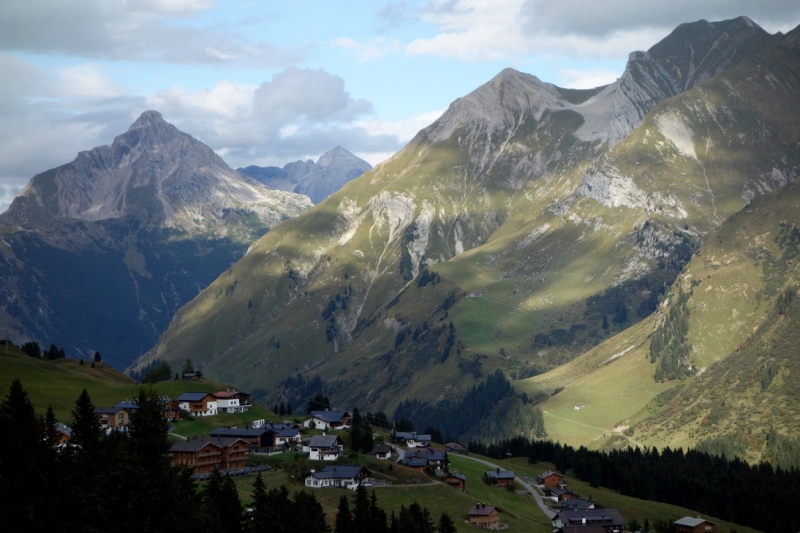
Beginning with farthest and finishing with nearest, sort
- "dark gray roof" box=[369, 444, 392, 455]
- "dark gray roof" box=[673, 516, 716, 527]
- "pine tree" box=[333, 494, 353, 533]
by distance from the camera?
"dark gray roof" box=[369, 444, 392, 455]
"dark gray roof" box=[673, 516, 716, 527]
"pine tree" box=[333, 494, 353, 533]

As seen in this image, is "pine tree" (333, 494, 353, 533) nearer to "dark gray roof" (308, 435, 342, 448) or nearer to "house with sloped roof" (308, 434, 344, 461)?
"house with sloped roof" (308, 434, 344, 461)

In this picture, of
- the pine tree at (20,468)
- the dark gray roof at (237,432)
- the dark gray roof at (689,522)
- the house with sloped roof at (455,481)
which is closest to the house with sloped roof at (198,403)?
the dark gray roof at (237,432)

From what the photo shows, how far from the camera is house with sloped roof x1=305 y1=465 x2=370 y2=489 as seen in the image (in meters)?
152

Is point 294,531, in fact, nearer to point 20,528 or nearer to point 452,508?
point 20,528

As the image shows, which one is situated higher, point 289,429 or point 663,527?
point 289,429

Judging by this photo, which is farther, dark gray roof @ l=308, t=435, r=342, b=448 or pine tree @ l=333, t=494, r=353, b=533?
dark gray roof @ l=308, t=435, r=342, b=448

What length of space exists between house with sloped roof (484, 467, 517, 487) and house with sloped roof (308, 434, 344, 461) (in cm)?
3488

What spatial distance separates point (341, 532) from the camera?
114 metres

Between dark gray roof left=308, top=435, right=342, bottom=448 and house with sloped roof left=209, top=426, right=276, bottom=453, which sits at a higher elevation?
house with sloped roof left=209, top=426, right=276, bottom=453

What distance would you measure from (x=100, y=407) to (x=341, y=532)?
8159 cm

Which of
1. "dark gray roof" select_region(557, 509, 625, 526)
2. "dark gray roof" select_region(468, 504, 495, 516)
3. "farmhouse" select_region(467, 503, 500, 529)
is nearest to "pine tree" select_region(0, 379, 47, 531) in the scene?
"farmhouse" select_region(467, 503, 500, 529)

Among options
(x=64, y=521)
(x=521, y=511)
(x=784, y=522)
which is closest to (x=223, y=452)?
(x=521, y=511)

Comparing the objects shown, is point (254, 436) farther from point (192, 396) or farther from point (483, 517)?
point (483, 517)

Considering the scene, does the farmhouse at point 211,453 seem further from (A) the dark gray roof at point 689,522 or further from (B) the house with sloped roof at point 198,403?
(A) the dark gray roof at point 689,522
